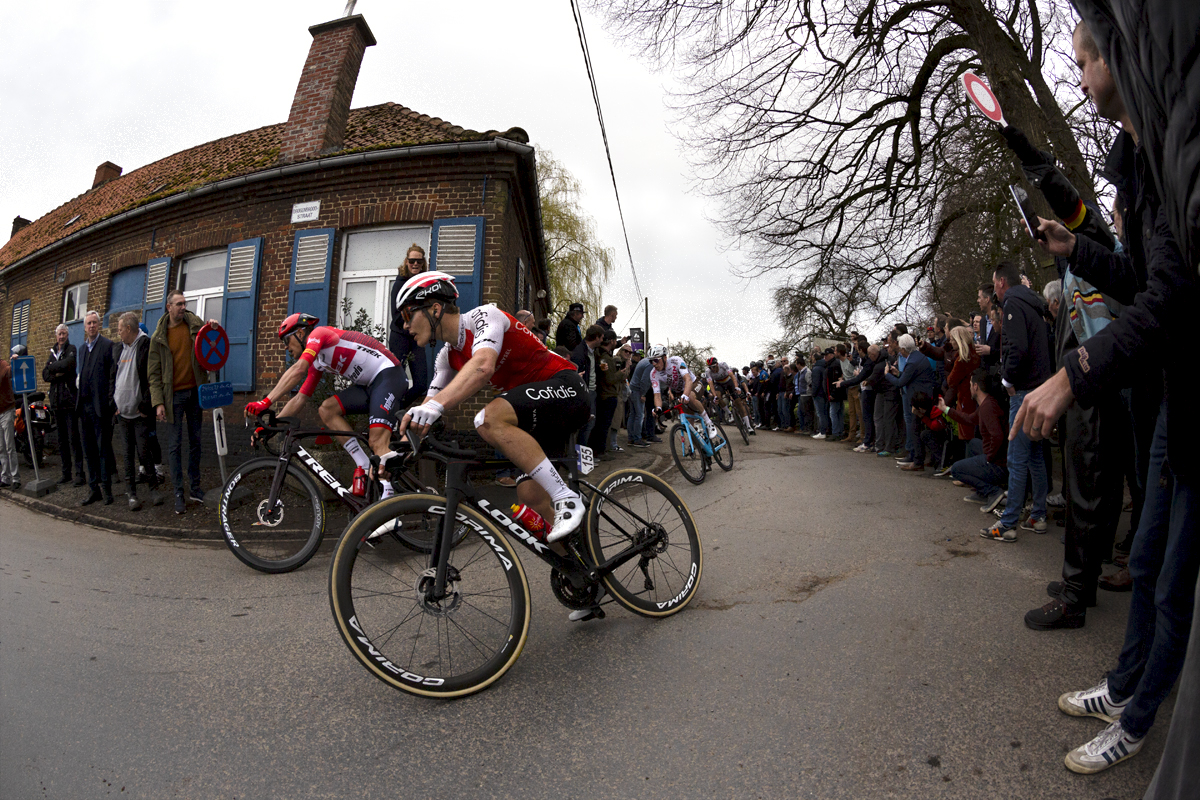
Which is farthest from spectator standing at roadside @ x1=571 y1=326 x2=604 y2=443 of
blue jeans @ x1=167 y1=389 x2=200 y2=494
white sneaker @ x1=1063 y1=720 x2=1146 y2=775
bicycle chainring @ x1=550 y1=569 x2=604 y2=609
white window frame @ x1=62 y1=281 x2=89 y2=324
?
white window frame @ x1=62 y1=281 x2=89 y2=324

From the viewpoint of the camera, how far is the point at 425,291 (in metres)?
3.41

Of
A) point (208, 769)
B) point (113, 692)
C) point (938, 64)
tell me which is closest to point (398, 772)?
point (208, 769)

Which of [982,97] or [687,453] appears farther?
[687,453]

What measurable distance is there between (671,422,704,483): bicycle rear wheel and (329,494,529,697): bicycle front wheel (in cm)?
561

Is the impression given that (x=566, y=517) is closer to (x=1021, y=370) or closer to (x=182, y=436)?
(x=1021, y=370)

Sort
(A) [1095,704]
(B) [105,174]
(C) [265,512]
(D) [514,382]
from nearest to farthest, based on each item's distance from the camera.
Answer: (A) [1095,704] → (D) [514,382] → (C) [265,512] → (B) [105,174]

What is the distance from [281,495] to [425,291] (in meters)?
2.93

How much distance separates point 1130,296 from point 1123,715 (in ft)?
4.94

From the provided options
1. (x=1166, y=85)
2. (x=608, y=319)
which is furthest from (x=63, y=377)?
(x=1166, y=85)

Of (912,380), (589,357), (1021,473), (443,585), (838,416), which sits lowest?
(443,585)

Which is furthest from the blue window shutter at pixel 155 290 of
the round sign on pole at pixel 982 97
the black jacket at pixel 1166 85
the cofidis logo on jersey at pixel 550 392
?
the black jacket at pixel 1166 85

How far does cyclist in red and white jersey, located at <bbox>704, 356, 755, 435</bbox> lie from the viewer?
13.5 metres

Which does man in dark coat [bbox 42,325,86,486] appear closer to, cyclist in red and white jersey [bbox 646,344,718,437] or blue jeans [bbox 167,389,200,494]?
blue jeans [bbox 167,389,200,494]

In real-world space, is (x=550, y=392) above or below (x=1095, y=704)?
above
